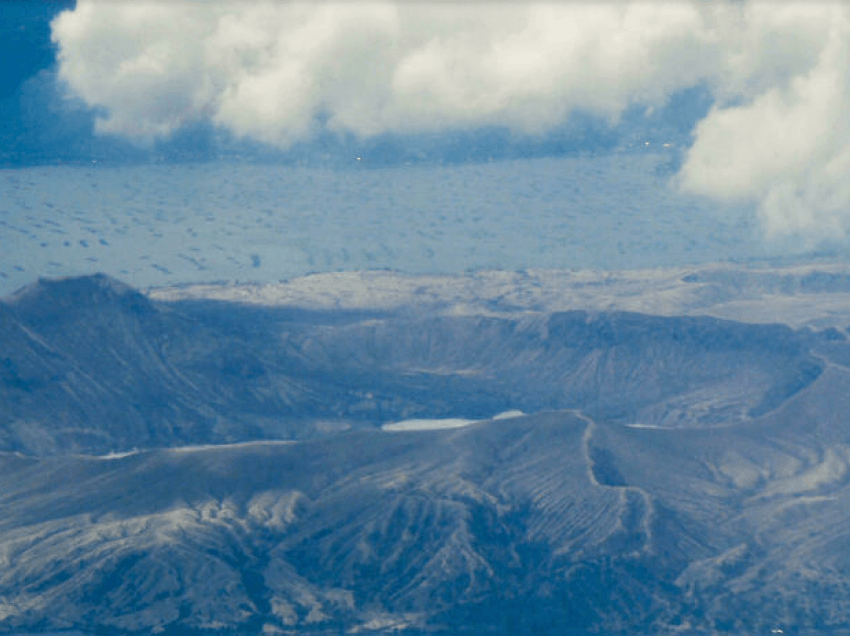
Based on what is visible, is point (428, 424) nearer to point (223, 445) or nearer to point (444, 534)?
point (223, 445)

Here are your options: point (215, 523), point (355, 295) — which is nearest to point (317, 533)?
point (215, 523)

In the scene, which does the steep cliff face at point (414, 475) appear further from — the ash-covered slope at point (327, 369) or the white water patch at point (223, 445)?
the white water patch at point (223, 445)

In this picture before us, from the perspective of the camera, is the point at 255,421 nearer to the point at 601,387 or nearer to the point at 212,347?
the point at 212,347

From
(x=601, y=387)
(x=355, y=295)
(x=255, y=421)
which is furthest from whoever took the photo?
(x=355, y=295)

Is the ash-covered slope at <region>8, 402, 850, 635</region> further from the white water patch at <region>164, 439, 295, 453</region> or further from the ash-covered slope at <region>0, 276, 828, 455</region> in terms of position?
the ash-covered slope at <region>0, 276, 828, 455</region>

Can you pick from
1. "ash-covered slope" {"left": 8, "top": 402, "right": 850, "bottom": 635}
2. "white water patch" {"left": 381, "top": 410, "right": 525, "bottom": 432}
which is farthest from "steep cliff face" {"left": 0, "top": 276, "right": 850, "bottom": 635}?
"white water patch" {"left": 381, "top": 410, "right": 525, "bottom": 432}

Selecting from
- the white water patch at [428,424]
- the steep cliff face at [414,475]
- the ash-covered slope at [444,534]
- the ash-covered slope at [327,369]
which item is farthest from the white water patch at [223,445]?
the white water patch at [428,424]

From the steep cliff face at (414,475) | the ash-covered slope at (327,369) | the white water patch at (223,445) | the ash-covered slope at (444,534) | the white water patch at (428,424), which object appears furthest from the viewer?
the white water patch at (428,424)
